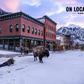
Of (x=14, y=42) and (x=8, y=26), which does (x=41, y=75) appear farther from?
(x=8, y=26)

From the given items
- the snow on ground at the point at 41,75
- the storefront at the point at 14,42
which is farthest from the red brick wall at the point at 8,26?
the snow on ground at the point at 41,75

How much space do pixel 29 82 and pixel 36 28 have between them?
924 inches

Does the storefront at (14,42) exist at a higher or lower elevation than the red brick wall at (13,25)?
lower

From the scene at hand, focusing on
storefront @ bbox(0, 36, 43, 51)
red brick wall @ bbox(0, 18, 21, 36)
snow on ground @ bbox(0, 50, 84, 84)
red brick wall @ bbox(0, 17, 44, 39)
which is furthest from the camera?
red brick wall @ bbox(0, 18, 21, 36)

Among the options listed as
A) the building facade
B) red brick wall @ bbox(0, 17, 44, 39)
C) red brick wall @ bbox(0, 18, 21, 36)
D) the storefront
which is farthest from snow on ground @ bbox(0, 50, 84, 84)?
red brick wall @ bbox(0, 18, 21, 36)

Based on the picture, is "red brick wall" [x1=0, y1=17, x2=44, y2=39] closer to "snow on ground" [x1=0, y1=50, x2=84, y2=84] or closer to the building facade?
the building facade

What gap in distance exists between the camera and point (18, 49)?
20.6m

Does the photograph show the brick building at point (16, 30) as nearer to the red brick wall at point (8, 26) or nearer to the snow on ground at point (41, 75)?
the red brick wall at point (8, 26)

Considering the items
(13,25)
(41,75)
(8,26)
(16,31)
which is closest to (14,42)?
(16,31)

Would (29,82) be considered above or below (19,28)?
below

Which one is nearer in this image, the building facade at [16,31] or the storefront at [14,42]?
the building facade at [16,31]

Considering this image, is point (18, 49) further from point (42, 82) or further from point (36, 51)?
point (42, 82)

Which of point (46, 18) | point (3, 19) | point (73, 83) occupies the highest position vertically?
point (46, 18)

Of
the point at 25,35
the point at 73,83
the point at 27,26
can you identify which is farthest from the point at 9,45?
the point at 73,83
